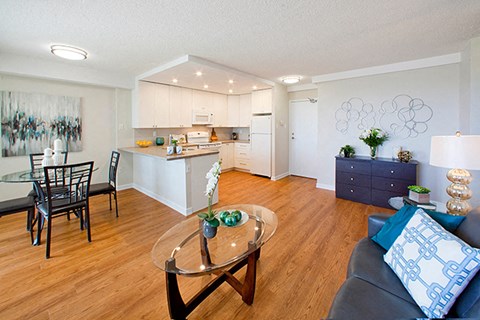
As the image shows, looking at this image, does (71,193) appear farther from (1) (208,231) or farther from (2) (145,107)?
(2) (145,107)

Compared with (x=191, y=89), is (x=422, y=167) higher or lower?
lower

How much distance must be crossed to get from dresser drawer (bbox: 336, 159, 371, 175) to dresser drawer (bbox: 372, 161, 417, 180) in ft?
0.36

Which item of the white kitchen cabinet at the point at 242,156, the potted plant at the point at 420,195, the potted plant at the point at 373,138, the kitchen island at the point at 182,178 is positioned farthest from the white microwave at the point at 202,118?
the potted plant at the point at 420,195

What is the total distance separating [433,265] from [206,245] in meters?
1.38

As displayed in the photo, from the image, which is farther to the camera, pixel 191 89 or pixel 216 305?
pixel 191 89

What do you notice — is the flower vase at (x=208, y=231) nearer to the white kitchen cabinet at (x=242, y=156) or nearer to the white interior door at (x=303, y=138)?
the white interior door at (x=303, y=138)

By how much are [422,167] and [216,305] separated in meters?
3.96

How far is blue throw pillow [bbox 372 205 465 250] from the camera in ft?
4.95

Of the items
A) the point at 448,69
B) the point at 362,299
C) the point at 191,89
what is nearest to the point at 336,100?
the point at 448,69

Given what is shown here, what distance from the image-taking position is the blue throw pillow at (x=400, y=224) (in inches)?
59.4

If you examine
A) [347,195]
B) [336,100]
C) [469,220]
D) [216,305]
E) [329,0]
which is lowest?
[216,305]

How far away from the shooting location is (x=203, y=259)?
5.06 ft

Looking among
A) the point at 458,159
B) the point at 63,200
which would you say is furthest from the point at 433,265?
the point at 63,200

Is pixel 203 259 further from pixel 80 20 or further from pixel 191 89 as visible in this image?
pixel 191 89
